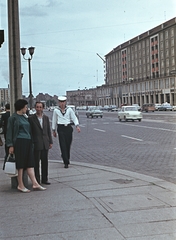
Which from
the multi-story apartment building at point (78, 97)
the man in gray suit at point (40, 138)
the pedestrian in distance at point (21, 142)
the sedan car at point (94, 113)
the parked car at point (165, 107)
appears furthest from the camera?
the parked car at point (165, 107)

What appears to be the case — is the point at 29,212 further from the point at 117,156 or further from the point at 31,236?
the point at 117,156

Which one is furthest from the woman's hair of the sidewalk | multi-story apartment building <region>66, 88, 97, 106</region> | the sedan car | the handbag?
the sedan car

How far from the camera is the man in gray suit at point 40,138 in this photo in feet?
24.7

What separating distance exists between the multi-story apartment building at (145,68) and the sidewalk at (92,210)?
2.59 m

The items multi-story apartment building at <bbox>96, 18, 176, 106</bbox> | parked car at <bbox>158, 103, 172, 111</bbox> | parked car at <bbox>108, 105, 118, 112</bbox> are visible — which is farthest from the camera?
parked car at <bbox>108, 105, 118, 112</bbox>

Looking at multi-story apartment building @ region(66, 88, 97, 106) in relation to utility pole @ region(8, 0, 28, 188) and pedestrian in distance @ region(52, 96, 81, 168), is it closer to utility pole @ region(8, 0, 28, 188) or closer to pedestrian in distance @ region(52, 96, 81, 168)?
pedestrian in distance @ region(52, 96, 81, 168)

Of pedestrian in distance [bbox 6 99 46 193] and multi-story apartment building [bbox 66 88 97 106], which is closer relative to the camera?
pedestrian in distance [bbox 6 99 46 193]

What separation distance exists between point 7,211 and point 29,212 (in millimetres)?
361

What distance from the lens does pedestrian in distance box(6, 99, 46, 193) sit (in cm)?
697

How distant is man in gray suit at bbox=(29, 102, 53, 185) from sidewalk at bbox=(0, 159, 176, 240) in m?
0.39

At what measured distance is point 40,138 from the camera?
7.58 m

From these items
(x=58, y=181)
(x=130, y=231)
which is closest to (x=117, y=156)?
(x=58, y=181)

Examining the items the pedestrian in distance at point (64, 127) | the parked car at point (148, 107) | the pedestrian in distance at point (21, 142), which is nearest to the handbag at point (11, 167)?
the pedestrian in distance at point (21, 142)

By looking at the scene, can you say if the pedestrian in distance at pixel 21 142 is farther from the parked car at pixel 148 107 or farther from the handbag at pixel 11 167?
the parked car at pixel 148 107
